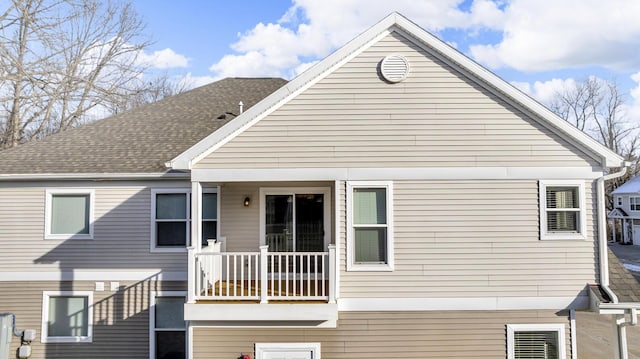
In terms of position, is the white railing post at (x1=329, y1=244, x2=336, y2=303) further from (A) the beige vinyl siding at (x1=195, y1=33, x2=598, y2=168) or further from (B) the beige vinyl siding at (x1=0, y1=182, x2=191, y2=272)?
(B) the beige vinyl siding at (x1=0, y1=182, x2=191, y2=272)

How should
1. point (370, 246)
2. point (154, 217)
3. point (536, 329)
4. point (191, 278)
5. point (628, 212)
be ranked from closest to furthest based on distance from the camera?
point (191, 278) → point (536, 329) → point (370, 246) → point (154, 217) → point (628, 212)

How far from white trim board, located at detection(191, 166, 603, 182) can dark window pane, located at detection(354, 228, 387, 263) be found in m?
1.06

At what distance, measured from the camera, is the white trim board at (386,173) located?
782cm

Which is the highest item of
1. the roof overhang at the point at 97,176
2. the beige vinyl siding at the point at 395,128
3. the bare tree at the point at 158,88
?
the bare tree at the point at 158,88

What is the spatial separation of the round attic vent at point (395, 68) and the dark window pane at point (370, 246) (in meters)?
3.00

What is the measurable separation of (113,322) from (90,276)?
3.84 feet

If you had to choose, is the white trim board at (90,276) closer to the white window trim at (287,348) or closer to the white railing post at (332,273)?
the white window trim at (287,348)

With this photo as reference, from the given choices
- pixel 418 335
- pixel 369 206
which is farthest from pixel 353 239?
pixel 418 335

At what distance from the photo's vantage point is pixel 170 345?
925 centimetres

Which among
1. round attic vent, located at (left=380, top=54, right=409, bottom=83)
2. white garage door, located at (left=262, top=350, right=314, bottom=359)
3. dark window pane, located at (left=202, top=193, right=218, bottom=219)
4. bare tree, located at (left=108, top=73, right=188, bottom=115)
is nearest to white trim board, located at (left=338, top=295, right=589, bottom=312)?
white garage door, located at (left=262, top=350, right=314, bottom=359)

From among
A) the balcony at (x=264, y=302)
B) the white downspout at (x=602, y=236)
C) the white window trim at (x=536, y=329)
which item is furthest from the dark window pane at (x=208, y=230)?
the white downspout at (x=602, y=236)

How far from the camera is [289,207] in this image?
30.2 ft

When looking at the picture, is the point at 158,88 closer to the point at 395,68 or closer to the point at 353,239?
the point at 395,68

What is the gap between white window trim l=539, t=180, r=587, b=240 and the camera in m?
7.73
